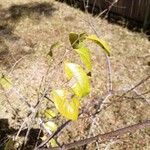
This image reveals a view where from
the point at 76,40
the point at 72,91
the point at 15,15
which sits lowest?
the point at 15,15

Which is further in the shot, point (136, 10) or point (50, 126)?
point (136, 10)

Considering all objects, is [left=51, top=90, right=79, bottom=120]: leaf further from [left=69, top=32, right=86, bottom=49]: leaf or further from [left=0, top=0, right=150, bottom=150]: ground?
[left=0, top=0, right=150, bottom=150]: ground

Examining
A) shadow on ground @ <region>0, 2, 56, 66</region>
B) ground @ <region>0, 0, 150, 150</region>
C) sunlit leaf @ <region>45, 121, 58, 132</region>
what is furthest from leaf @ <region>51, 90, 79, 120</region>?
shadow on ground @ <region>0, 2, 56, 66</region>

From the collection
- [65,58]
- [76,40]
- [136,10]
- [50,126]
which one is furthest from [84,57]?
[136,10]

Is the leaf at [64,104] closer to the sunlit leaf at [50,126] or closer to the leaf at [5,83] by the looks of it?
the leaf at [5,83]

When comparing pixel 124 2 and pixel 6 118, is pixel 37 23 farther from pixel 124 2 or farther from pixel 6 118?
pixel 6 118

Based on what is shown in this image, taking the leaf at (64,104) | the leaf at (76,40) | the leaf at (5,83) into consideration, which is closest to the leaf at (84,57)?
the leaf at (76,40)

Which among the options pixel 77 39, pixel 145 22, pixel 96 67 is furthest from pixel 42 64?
pixel 77 39

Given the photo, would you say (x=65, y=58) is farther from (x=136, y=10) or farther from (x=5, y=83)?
(x=5, y=83)
